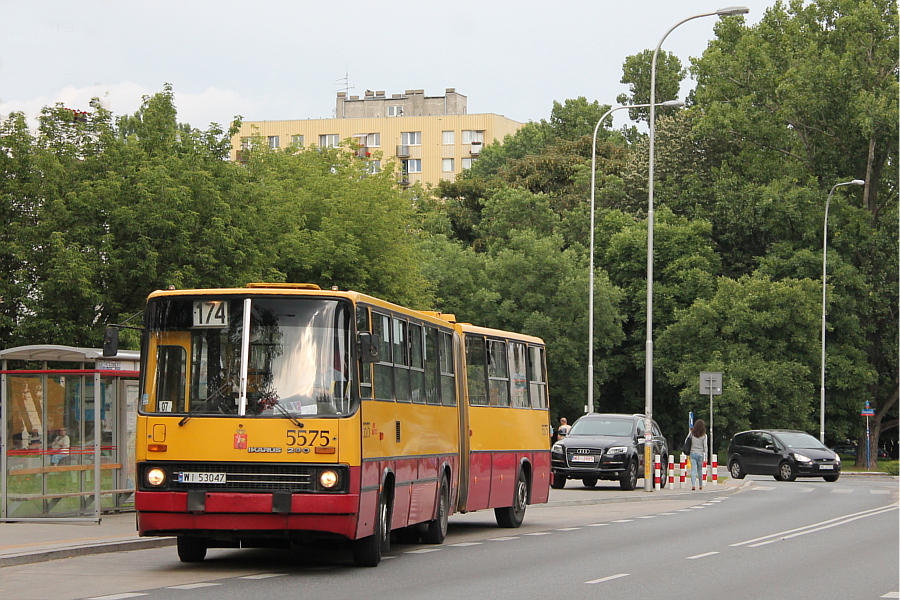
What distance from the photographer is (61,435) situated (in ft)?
65.4

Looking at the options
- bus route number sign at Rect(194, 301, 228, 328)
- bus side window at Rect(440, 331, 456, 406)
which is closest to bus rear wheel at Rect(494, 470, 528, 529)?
bus side window at Rect(440, 331, 456, 406)

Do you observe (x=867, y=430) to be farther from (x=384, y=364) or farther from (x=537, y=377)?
(x=384, y=364)

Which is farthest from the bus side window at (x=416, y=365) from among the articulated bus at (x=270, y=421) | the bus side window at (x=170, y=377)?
the bus side window at (x=170, y=377)

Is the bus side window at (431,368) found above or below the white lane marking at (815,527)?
above

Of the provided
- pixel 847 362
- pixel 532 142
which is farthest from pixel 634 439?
pixel 532 142

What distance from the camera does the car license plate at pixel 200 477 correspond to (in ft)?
46.2

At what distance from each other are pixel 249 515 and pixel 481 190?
66836 mm

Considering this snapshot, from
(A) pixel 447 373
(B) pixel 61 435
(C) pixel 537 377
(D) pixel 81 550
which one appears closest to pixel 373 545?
(D) pixel 81 550

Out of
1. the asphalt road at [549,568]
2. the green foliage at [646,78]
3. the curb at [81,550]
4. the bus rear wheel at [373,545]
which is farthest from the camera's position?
the green foliage at [646,78]

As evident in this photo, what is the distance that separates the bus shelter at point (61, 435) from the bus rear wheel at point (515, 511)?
5527mm

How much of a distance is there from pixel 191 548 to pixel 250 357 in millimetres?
2371

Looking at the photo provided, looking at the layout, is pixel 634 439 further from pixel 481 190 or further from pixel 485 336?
pixel 481 190

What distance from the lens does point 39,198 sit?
29.7 m

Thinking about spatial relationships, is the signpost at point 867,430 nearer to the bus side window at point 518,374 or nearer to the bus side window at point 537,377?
the bus side window at point 537,377
